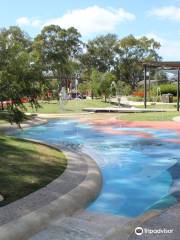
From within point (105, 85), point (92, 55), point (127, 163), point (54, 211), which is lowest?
point (127, 163)

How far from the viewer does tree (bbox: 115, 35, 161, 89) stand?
82.3 metres

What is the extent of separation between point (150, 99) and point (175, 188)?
40856mm

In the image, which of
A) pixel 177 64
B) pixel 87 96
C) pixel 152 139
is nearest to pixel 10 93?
pixel 152 139

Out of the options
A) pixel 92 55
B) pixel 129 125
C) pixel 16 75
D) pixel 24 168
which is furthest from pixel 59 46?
pixel 24 168

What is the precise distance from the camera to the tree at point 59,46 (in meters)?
70.0

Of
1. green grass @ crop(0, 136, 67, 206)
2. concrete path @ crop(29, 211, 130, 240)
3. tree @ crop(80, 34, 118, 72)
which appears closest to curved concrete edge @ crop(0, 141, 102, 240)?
concrete path @ crop(29, 211, 130, 240)

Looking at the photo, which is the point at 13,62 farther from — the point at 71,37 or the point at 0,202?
the point at 71,37

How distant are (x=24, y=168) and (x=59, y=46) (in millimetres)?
66543

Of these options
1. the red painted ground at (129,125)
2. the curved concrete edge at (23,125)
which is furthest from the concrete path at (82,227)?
the curved concrete edge at (23,125)

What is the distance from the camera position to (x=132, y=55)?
84062 mm

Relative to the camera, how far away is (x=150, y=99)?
4922 centimetres

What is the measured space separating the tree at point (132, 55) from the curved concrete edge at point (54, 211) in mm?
75229

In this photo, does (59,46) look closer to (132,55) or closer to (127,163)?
(132,55)

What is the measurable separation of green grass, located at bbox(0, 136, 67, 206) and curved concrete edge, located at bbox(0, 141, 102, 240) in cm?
60
